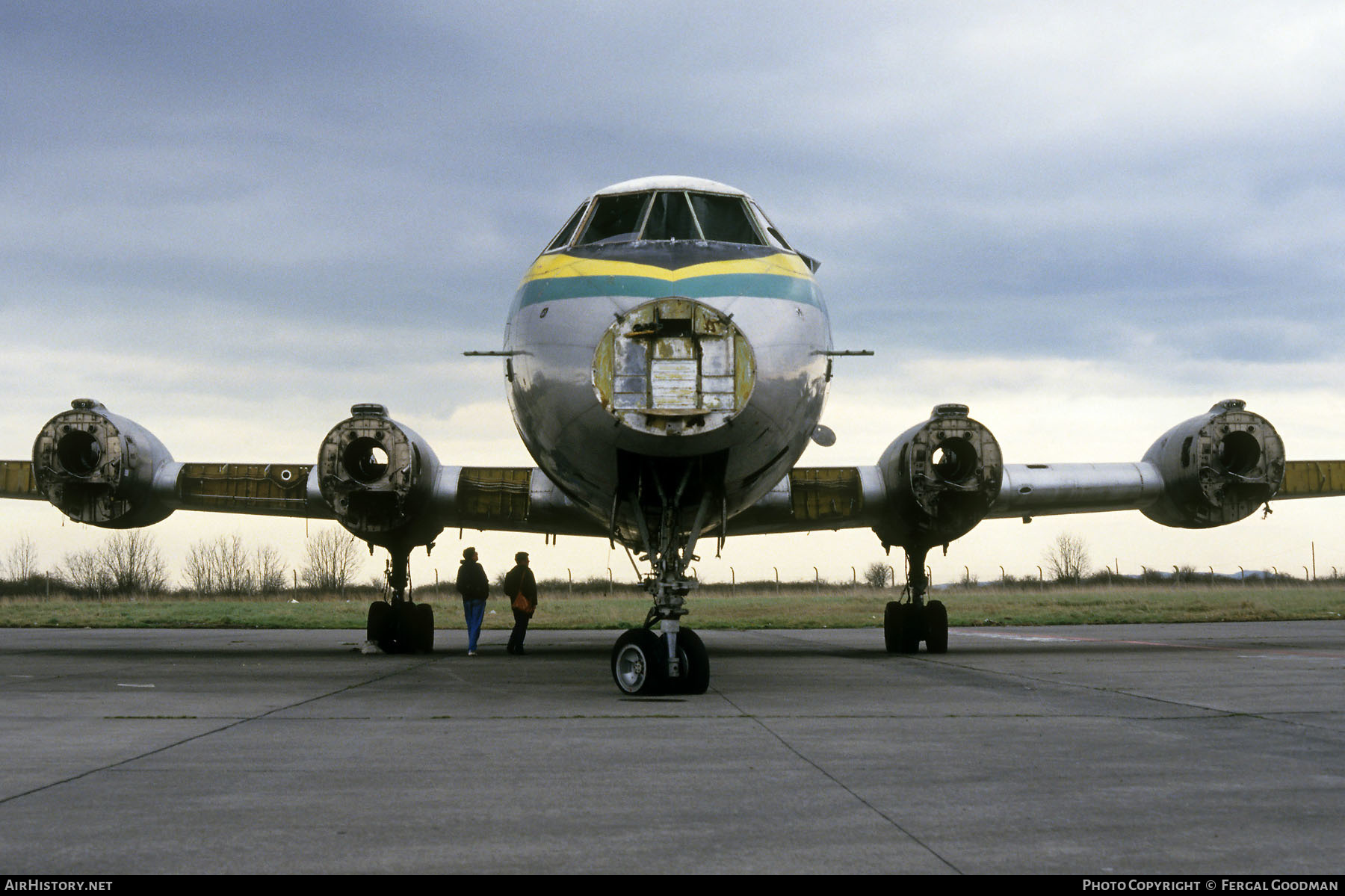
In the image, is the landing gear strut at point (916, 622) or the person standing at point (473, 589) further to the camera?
the person standing at point (473, 589)

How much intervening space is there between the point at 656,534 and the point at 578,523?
6.27 metres

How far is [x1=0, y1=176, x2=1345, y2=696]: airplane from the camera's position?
844 cm

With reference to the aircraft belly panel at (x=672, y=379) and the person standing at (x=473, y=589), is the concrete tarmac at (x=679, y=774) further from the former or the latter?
the person standing at (x=473, y=589)

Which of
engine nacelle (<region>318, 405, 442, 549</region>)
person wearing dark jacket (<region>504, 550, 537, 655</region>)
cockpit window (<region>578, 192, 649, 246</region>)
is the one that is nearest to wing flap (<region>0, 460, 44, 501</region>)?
engine nacelle (<region>318, 405, 442, 549</region>)

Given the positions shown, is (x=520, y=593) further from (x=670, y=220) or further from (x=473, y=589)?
(x=670, y=220)

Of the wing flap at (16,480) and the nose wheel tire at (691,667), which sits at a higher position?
the wing flap at (16,480)

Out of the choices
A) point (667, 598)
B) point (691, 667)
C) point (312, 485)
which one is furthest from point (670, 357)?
point (312, 485)

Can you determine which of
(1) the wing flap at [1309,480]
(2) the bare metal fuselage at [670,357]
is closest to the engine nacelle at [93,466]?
(2) the bare metal fuselage at [670,357]

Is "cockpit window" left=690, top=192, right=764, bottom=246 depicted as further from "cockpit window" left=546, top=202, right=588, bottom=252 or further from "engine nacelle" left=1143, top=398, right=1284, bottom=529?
"engine nacelle" left=1143, top=398, right=1284, bottom=529

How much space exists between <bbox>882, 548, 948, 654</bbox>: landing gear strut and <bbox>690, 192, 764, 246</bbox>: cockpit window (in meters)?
7.91

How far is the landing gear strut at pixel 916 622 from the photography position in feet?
53.3

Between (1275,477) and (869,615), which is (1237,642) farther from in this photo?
(869,615)

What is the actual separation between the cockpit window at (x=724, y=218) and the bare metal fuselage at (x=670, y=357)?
32 centimetres

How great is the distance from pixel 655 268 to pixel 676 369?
0.89 meters
